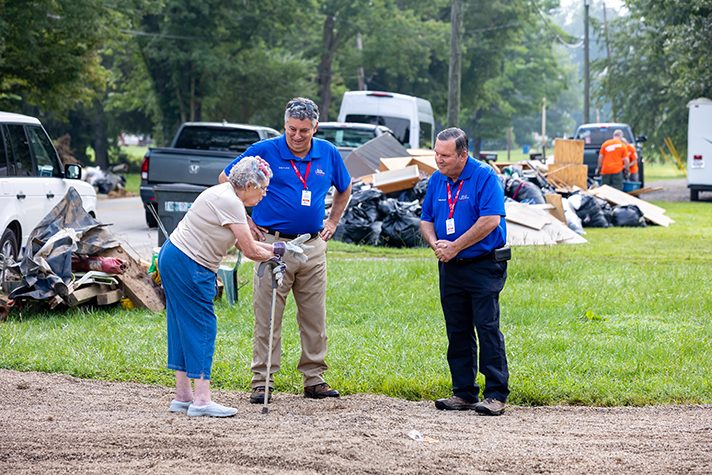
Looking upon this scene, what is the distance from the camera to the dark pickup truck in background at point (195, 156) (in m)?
20.0

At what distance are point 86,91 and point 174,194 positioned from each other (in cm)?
2033

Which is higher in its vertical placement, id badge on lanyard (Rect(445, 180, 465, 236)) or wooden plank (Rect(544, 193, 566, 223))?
id badge on lanyard (Rect(445, 180, 465, 236))

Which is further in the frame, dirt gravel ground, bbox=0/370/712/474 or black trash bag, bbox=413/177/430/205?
black trash bag, bbox=413/177/430/205

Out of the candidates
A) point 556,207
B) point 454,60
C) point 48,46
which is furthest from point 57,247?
point 454,60

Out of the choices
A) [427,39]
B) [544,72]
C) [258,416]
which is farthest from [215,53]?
[544,72]

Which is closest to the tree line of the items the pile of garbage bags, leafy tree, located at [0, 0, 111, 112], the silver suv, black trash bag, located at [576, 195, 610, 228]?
leafy tree, located at [0, 0, 111, 112]

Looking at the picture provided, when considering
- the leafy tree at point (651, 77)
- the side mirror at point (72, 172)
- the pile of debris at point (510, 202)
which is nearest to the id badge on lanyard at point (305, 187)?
the side mirror at point (72, 172)

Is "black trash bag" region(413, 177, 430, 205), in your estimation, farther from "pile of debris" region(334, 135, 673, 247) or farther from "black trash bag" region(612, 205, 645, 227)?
"black trash bag" region(612, 205, 645, 227)

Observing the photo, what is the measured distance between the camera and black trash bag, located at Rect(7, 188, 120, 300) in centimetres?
1147

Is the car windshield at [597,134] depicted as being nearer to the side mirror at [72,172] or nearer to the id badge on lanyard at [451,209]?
the side mirror at [72,172]

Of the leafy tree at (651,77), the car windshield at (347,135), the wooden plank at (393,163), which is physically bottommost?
the wooden plank at (393,163)

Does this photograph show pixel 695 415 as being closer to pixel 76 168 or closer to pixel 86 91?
pixel 76 168

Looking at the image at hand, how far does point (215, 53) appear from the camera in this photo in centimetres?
4300

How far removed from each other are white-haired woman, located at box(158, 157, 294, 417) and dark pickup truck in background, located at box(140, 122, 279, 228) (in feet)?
37.7
